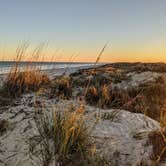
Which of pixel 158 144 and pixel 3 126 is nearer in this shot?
pixel 158 144

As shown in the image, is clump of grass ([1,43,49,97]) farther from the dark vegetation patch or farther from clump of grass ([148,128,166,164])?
clump of grass ([148,128,166,164])

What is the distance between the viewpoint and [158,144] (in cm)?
425

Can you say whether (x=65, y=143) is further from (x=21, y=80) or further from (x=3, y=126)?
(x=21, y=80)

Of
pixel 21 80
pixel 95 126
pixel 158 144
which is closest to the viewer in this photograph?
pixel 158 144

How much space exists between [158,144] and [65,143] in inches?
50.4

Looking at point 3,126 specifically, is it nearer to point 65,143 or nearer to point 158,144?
point 65,143

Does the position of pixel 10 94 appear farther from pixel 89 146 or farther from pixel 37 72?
pixel 89 146

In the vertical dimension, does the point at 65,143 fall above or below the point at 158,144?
above

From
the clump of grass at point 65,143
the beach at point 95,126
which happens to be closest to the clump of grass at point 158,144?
the beach at point 95,126

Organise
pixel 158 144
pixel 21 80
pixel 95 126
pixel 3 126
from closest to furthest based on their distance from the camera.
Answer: pixel 158 144
pixel 95 126
pixel 3 126
pixel 21 80

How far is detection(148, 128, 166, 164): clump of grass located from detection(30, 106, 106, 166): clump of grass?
0.82 metres

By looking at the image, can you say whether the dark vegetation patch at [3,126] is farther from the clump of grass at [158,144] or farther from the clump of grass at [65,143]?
the clump of grass at [158,144]

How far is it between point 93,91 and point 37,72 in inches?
70.0

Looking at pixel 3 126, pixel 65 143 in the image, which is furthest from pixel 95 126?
pixel 3 126
